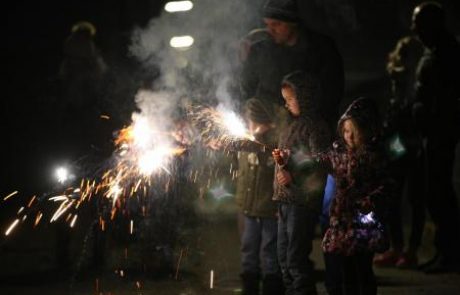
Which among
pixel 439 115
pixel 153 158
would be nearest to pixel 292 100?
pixel 153 158

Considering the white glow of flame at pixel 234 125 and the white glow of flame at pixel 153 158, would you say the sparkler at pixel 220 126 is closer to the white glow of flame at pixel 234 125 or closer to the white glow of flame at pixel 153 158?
the white glow of flame at pixel 234 125

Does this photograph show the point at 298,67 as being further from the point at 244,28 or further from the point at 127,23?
the point at 127,23

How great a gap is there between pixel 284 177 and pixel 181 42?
7643mm

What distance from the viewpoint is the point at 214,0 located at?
11680 millimetres

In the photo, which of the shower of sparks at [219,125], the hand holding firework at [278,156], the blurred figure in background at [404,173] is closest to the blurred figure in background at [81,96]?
the shower of sparks at [219,125]

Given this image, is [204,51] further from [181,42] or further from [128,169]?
[128,169]

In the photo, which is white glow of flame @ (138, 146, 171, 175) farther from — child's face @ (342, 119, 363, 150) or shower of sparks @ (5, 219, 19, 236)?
shower of sparks @ (5, 219, 19, 236)

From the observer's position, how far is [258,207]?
7023 mm

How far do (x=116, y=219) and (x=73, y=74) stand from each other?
6.78ft

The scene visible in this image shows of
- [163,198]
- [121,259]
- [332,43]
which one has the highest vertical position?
[332,43]

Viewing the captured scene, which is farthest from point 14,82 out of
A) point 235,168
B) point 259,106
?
point 259,106

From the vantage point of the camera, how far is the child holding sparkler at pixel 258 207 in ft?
23.0

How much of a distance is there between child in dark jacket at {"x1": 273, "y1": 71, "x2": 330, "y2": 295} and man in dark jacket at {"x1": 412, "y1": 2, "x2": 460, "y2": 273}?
109 inches

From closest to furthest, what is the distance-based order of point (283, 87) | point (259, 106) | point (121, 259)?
point (283, 87), point (259, 106), point (121, 259)
